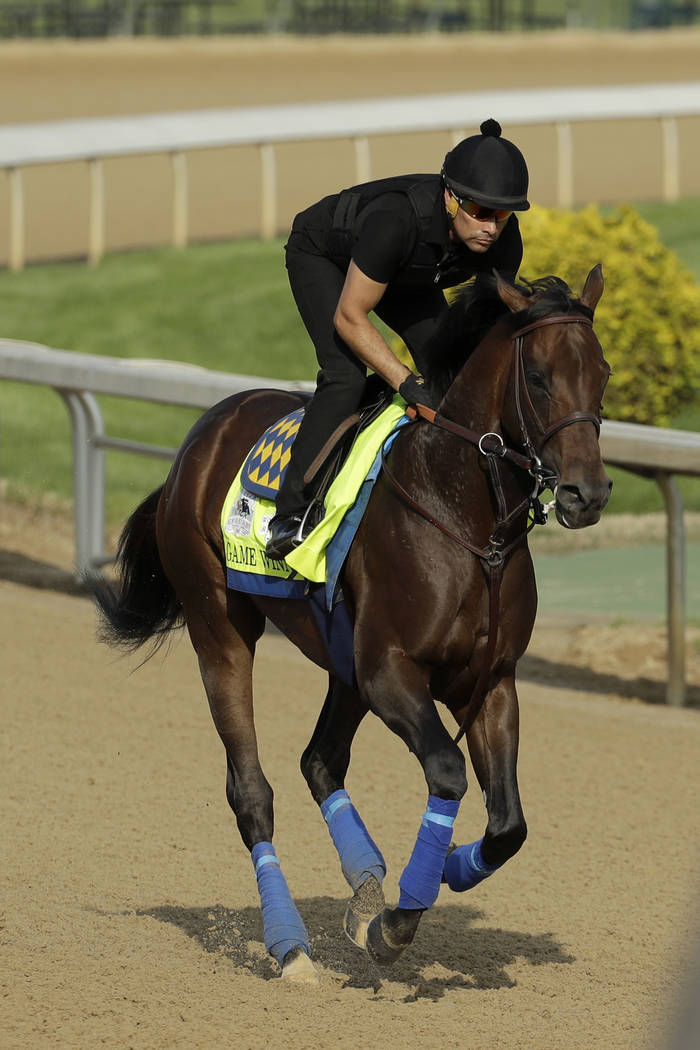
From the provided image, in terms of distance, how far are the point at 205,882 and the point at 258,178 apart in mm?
18486

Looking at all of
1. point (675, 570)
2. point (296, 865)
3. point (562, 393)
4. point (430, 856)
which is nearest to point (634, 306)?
point (675, 570)

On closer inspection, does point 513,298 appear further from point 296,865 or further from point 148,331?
point 148,331

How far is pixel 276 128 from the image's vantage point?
695 inches

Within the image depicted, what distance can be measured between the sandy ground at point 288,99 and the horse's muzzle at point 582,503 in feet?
48.7

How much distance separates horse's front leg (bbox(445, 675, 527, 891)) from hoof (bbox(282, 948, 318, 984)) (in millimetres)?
449

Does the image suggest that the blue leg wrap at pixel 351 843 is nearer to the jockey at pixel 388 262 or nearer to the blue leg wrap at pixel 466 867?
the blue leg wrap at pixel 466 867

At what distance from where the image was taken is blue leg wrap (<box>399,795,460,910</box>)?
4082 millimetres

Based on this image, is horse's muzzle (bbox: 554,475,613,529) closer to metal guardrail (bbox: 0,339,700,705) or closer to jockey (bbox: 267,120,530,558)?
jockey (bbox: 267,120,530,558)

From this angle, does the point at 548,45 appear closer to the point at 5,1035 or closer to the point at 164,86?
the point at 164,86

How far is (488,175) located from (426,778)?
1.45 m

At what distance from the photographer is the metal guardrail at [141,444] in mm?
6988

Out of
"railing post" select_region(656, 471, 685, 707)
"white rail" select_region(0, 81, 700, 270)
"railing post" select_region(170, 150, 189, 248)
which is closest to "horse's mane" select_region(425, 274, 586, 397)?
"railing post" select_region(656, 471, 685, 707)

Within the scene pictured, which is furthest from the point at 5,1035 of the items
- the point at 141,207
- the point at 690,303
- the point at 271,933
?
the point at 141,207

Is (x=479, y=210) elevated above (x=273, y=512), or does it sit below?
above
